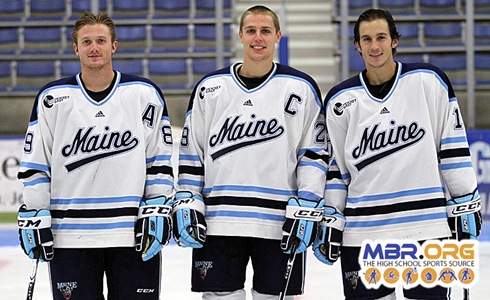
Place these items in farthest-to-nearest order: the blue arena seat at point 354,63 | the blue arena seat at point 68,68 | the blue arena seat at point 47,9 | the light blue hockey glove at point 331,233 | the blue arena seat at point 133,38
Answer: the blue arena seat at point 47,9 → the blue arena seat at point 133,38 → the blue arena seat at point 68,68 → the blue arena seat at point 354,63 → the light blue hockey glove at point 331,233

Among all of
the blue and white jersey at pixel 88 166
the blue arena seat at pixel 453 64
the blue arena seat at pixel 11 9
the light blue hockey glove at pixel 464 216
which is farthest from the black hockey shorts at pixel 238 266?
the blue arena seat at pixel 11 9

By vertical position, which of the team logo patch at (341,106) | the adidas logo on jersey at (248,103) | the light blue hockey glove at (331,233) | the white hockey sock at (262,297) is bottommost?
the white hockey sock at (262,297)

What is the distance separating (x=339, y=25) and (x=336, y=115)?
21.1 feet

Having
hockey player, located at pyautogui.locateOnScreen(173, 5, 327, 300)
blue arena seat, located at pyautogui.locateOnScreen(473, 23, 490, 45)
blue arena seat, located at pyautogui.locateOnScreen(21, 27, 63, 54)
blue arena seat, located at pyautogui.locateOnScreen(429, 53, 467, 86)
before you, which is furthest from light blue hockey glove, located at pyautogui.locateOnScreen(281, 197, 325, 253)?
blue arena seat, located at pyautogui.locateOnScreen(21, 27, 63, 54)

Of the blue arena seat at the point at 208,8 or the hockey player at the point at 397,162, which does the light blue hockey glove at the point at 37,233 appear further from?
the blue arena seat at the point at 208,8

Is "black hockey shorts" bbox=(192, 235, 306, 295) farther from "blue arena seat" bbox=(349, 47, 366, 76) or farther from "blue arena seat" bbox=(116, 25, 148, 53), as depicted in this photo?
"blue arena seat" bbox=(116, 25, 148, 53)

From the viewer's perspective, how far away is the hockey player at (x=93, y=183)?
237cm

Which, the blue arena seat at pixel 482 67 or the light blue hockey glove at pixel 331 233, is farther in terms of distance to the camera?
the blue arena seat at pixel 482 67

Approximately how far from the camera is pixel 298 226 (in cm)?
239

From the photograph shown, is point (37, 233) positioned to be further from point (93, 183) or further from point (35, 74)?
point (35, 74)

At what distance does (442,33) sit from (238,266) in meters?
6.92

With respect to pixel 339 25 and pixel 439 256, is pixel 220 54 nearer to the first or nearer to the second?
pixel 339 25

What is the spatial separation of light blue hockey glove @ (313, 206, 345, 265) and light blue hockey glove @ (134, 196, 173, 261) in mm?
483

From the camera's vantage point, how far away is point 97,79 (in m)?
2.41
